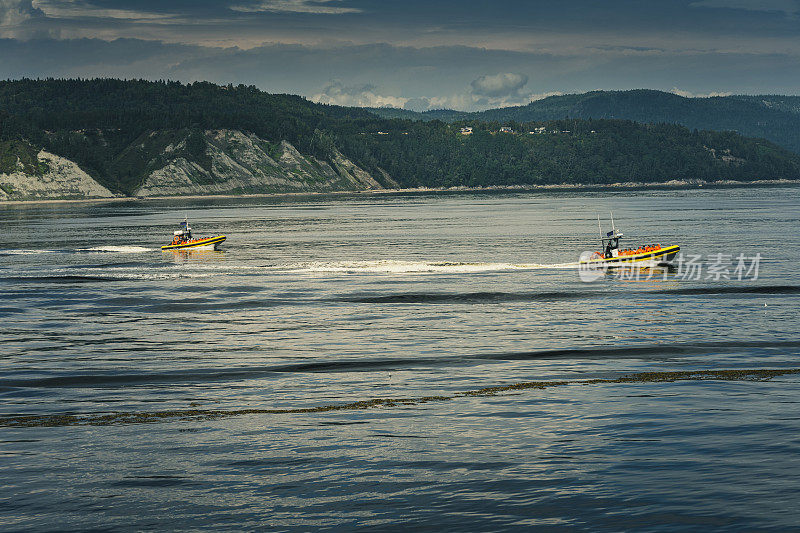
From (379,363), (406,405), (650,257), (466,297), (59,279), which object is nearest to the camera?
(406,405)

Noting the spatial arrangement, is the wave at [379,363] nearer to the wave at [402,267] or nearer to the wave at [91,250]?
the wave at [402,267]

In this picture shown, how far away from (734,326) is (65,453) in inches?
1303

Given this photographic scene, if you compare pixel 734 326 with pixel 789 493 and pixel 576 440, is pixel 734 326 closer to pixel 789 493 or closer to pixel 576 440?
pixel 576 440

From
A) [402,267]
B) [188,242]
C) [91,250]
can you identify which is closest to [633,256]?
[402,267]

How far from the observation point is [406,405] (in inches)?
1170

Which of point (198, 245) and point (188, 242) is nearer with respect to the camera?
point (198, 245)

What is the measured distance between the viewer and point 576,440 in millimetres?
24922

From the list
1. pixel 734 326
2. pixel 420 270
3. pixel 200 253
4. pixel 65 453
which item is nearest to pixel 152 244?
pixel 200 253
